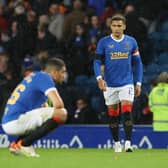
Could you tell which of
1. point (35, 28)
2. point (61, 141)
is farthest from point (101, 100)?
point (35, 28)

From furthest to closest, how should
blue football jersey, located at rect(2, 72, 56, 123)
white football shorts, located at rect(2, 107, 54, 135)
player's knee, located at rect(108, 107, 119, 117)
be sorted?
player's knee, located at rect(108, 107, 119, 117) < white football shorts, located at rect(2, 107, 54, 135) < blue football jersey, located at rect(2, 72, 56, 123)

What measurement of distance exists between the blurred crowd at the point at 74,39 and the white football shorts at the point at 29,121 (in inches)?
248

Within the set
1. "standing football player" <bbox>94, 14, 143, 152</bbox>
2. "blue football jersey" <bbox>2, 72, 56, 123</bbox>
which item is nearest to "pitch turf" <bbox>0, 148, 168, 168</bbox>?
"blue football jersey" <bbox>2, 72, 56, 123</bbox>

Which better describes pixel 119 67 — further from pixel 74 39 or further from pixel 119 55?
pixel 74 39

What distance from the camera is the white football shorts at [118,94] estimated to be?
555 inches

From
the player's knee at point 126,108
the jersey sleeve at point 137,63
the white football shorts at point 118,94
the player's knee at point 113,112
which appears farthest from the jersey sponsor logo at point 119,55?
the player's knee at point 113,112

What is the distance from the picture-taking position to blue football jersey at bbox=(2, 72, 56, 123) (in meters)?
10.9

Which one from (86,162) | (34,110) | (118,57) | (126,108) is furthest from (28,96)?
(118,57)

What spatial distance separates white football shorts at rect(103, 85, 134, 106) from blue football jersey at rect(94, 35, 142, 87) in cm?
8

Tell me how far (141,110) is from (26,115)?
21.4 feet

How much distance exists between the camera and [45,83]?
10789mm

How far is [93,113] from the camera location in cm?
1786

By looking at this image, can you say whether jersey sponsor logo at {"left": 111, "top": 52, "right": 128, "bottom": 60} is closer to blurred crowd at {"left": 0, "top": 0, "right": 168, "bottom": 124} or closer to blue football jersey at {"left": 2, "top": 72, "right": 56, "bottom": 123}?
blue football jersey at {"left": 2, "top": 72, "right": 56, "bottom": 123}

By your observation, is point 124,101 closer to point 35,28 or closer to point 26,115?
point 26,115
